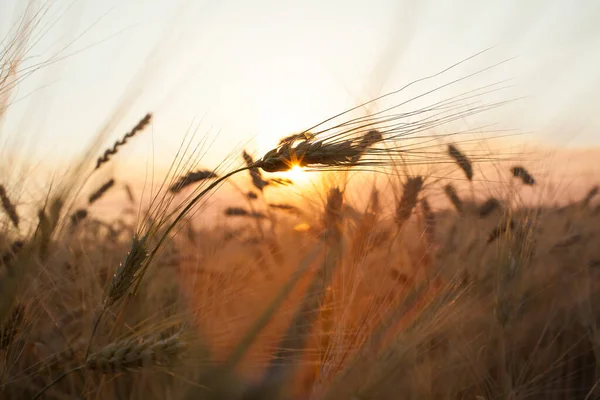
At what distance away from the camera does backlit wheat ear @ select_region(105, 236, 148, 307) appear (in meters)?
1.32

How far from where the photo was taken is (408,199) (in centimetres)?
221

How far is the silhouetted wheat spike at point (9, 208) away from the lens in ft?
5.82

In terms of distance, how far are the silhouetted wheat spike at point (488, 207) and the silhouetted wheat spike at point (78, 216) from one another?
1.53 m

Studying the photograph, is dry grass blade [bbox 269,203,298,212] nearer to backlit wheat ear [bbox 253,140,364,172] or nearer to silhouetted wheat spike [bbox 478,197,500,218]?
silhouetted wheat spike [bbox 478,197,500,218]

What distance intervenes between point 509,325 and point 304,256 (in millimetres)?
666

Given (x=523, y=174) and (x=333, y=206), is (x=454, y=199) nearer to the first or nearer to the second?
(x=523, y=174)

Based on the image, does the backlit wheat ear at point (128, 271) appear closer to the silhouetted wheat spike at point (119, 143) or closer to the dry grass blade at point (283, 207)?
the silhouetted wheat spike at point (119, 143)

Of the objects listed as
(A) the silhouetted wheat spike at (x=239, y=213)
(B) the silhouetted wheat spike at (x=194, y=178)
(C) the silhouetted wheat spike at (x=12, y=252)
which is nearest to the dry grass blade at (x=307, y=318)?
(B) the silhouetted wheat spike at (x=194, y=178)

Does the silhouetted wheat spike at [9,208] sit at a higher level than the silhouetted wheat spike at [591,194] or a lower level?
lower

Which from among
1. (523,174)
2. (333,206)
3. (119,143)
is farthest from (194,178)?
(523,174)

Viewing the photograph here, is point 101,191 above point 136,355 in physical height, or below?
above

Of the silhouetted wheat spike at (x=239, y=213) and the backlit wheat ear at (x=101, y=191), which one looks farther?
the silhouetted wheat spike at (x=239, y=213)

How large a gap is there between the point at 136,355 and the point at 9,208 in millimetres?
832

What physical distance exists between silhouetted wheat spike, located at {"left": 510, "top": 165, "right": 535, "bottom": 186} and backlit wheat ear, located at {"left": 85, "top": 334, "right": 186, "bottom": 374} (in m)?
1.73
